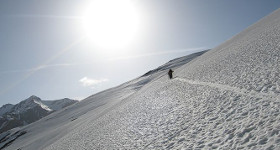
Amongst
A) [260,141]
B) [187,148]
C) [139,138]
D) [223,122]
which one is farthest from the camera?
[139,138]

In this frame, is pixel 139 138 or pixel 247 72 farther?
pixel 247 72

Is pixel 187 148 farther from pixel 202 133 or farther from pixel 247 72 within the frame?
pixel 247 72

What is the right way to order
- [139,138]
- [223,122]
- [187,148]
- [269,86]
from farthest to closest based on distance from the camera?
[139,138]
[269,86]
[223,122]
[187,148]

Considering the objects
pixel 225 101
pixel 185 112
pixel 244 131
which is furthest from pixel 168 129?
pixel 244 131

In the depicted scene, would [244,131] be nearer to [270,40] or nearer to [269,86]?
[269,86]

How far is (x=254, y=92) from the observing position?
34.6ft

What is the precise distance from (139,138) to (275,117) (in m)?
7.84

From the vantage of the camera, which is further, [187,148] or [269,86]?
[269,86]

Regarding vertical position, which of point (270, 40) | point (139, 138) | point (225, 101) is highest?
point (270, 40)

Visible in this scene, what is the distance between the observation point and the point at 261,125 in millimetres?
7273

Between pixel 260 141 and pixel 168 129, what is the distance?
18.9ft

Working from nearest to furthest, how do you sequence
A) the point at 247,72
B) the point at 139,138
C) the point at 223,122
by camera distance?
the point at 223,122
the point at 139,138
the point at 247,72

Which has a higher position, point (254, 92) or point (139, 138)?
point (254, 92)

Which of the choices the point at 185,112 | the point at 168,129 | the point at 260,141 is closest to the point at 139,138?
the point at 168,129
